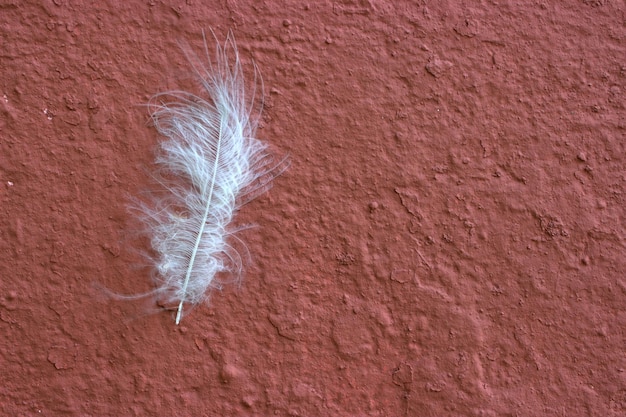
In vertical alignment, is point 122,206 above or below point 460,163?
below

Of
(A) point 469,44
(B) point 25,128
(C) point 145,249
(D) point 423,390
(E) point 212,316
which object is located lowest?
(D) point 423,390

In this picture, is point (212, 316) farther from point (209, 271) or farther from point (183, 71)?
point (183, 71)

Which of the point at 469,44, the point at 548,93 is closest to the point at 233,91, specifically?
the point at 469,44
